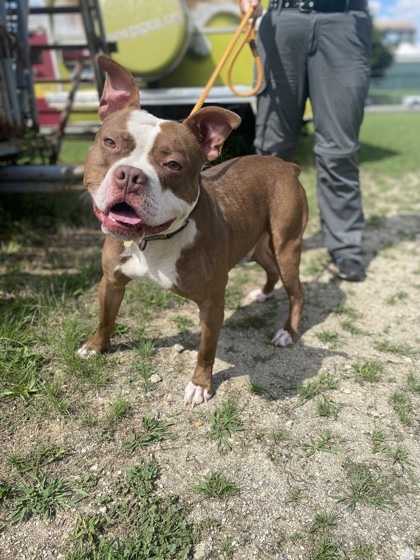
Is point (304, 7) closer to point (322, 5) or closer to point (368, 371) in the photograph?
point (322, 5)

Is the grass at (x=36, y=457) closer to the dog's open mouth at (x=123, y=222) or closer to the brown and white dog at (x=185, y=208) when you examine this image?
the brown and white dog at (x=185, y=208)

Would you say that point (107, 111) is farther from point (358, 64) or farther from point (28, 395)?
point (358, 64)

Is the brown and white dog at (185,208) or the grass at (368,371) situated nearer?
the brown and white dog at (185,208)

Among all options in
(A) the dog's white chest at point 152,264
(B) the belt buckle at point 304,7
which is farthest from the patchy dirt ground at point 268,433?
(B) the belt buckle at point 304,7

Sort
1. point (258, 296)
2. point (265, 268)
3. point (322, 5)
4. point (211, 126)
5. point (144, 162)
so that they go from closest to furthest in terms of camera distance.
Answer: point (144, 162), point (211, 126), point (322, 5), point (265, 268), point (258, 296)

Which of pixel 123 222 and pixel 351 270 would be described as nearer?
pixel 123 222

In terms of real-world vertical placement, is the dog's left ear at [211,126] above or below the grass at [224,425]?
above

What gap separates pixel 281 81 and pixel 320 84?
31 centimetres

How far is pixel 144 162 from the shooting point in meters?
1.82

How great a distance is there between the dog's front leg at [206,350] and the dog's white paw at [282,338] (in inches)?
29.0

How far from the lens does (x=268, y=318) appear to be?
3414mm

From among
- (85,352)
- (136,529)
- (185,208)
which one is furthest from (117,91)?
(136,529)

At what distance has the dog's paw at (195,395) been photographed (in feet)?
8.00

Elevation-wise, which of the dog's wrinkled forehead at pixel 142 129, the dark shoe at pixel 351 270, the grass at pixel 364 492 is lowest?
the dark shoe at pixel 351 270
